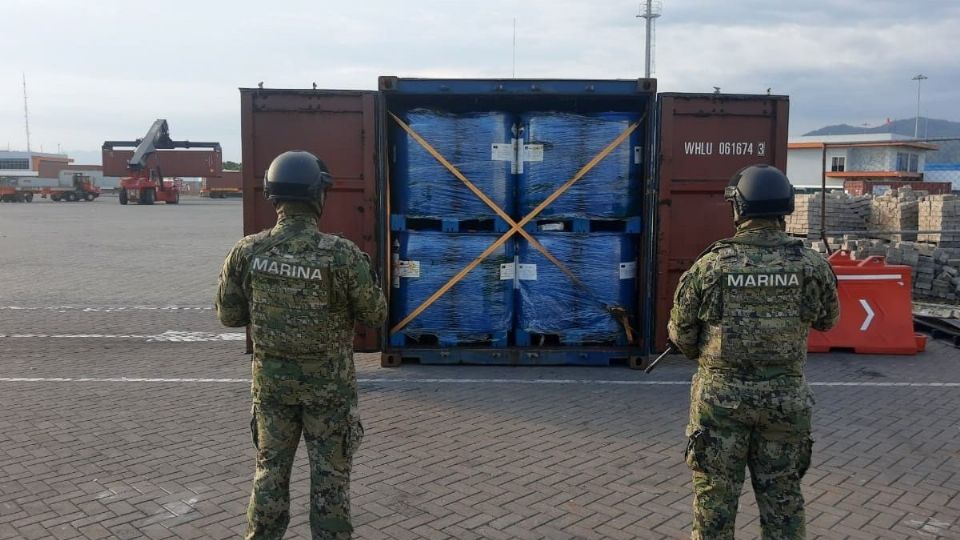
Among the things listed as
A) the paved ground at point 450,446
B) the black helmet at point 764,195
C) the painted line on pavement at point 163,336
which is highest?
the black helmet at point 764,195

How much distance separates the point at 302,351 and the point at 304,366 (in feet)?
0.24

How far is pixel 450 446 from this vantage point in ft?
19.2

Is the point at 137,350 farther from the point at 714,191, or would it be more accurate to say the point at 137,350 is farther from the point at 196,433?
the point at 714,191

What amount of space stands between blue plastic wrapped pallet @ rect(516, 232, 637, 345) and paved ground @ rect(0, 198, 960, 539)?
1.48 feet

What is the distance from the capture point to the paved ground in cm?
457

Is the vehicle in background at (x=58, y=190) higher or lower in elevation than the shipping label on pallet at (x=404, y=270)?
higher

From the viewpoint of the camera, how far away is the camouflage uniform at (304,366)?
3564 mm

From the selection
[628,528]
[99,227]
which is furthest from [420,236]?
[99,227]

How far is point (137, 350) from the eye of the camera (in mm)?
9156

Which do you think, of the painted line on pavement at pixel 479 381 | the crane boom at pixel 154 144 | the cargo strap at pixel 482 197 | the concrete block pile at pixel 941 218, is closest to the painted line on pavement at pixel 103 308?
the painted line on pavement at pixel 479 381

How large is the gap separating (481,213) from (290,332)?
477 cm

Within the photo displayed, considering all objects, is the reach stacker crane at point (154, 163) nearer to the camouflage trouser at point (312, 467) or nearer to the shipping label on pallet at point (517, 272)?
the shipping label on pallet at point (517, 272)

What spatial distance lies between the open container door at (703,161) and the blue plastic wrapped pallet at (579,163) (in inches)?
17.3

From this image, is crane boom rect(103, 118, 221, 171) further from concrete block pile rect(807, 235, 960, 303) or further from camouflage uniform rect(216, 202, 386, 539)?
camouflage uniform rect(216, 202, 386, 539)
